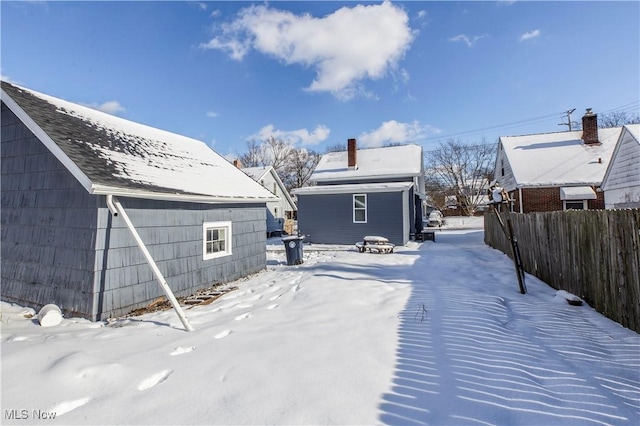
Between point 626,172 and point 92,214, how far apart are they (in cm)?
Result: 1778

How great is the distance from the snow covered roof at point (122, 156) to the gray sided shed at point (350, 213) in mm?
6900

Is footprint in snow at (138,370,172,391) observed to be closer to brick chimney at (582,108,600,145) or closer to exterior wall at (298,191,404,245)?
exterior wall at (298,191,404,245)

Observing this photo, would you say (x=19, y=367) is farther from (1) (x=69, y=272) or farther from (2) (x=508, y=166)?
(2) (x=508, y=166)

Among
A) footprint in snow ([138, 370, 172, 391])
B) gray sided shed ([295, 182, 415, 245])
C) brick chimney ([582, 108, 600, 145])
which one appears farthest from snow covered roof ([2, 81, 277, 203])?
brick chimney ([582, 108, 600, 145])

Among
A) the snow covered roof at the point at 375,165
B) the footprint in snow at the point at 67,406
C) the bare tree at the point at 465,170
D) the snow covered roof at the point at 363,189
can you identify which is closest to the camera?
the footprint in snow at the point at 67,406

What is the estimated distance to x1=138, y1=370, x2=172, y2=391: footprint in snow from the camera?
301cm

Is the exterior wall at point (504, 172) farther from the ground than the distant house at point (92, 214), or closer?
farther from the ground

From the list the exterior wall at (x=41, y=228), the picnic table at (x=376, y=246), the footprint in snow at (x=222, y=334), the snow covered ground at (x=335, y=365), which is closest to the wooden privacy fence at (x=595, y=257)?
the snow covered ground at (x=335, y=365)

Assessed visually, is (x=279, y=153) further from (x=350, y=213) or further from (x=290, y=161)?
(x=350, y=213)

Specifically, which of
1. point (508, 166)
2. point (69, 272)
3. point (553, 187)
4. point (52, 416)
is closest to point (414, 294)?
point (52, 416)

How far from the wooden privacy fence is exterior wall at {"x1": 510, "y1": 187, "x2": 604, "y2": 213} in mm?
13281

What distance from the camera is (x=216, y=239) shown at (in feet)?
27.1

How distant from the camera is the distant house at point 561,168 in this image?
18.4 metres

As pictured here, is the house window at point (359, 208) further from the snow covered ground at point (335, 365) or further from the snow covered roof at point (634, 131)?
A: the snow covered roof at point (634, 131)
